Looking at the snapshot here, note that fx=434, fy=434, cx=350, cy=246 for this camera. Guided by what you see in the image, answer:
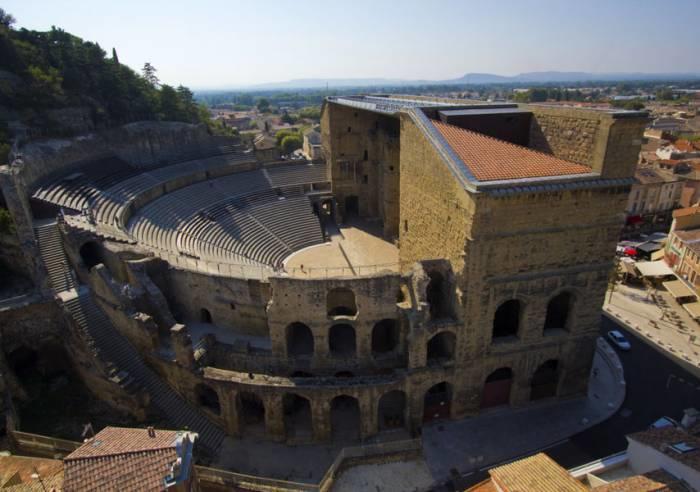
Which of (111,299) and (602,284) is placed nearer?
(602,284)

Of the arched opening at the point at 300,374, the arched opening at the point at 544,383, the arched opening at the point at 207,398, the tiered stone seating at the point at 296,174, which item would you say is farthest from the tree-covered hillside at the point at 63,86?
the arched opening at the point at 544,383

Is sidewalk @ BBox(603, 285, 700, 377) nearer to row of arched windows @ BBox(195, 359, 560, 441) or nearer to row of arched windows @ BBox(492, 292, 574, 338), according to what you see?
row of arched windows @ BBox(492, 292, 574, 338)

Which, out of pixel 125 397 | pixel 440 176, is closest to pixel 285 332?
pixel 125 397

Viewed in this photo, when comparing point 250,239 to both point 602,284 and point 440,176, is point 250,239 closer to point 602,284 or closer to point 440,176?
point 440,176

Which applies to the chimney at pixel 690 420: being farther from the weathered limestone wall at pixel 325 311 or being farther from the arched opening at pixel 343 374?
the arched opening at pixel 343 374

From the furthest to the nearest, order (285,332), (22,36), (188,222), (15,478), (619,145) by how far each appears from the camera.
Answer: (22,36) < (188,222) < (285,332) < (619,145) < (15,478)

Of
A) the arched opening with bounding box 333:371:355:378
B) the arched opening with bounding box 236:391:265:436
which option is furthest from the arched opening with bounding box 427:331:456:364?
the arched opening with bounding box 236:391:265:436
